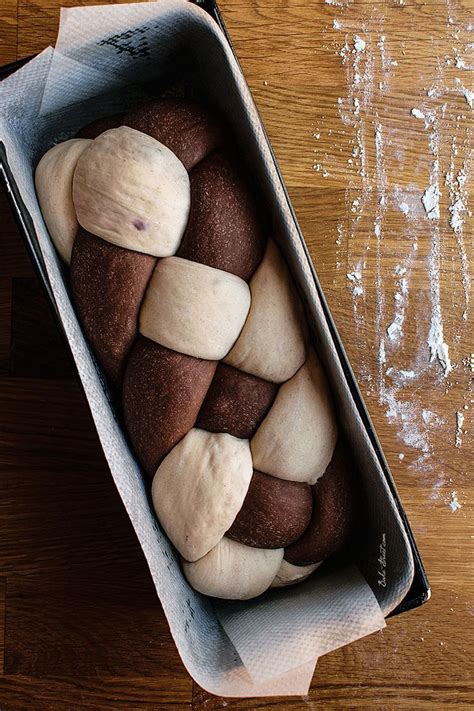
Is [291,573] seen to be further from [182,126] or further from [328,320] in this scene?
[182,126]

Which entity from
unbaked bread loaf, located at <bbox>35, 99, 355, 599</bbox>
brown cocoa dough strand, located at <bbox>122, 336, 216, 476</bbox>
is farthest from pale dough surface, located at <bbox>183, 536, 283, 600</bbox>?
brown cocoa dough strand, located at <bbox>122, 336, 216, 476</bbox>

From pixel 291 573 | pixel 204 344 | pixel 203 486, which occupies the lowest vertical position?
pixel 291 573

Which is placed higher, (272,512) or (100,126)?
→ (100,126)

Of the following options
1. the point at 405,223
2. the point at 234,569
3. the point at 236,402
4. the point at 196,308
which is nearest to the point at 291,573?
the point at 234,569

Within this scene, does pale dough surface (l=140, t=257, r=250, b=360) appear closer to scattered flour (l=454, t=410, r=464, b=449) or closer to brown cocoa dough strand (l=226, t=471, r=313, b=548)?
brown cocoa dough strand (l=226, t=471, r=313, b=548)

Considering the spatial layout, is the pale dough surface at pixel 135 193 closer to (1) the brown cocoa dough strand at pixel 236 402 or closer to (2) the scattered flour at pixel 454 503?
(1) the brown cocoa dough strand at pixel 236 402

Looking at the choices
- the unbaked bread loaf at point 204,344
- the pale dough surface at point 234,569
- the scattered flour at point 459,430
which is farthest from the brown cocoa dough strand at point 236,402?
the scattered flour at point 459,430

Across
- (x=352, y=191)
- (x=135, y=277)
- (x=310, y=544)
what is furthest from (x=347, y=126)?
(x=310, y=544)

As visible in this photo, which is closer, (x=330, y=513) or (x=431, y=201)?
Answer: (x=330, y=513)
